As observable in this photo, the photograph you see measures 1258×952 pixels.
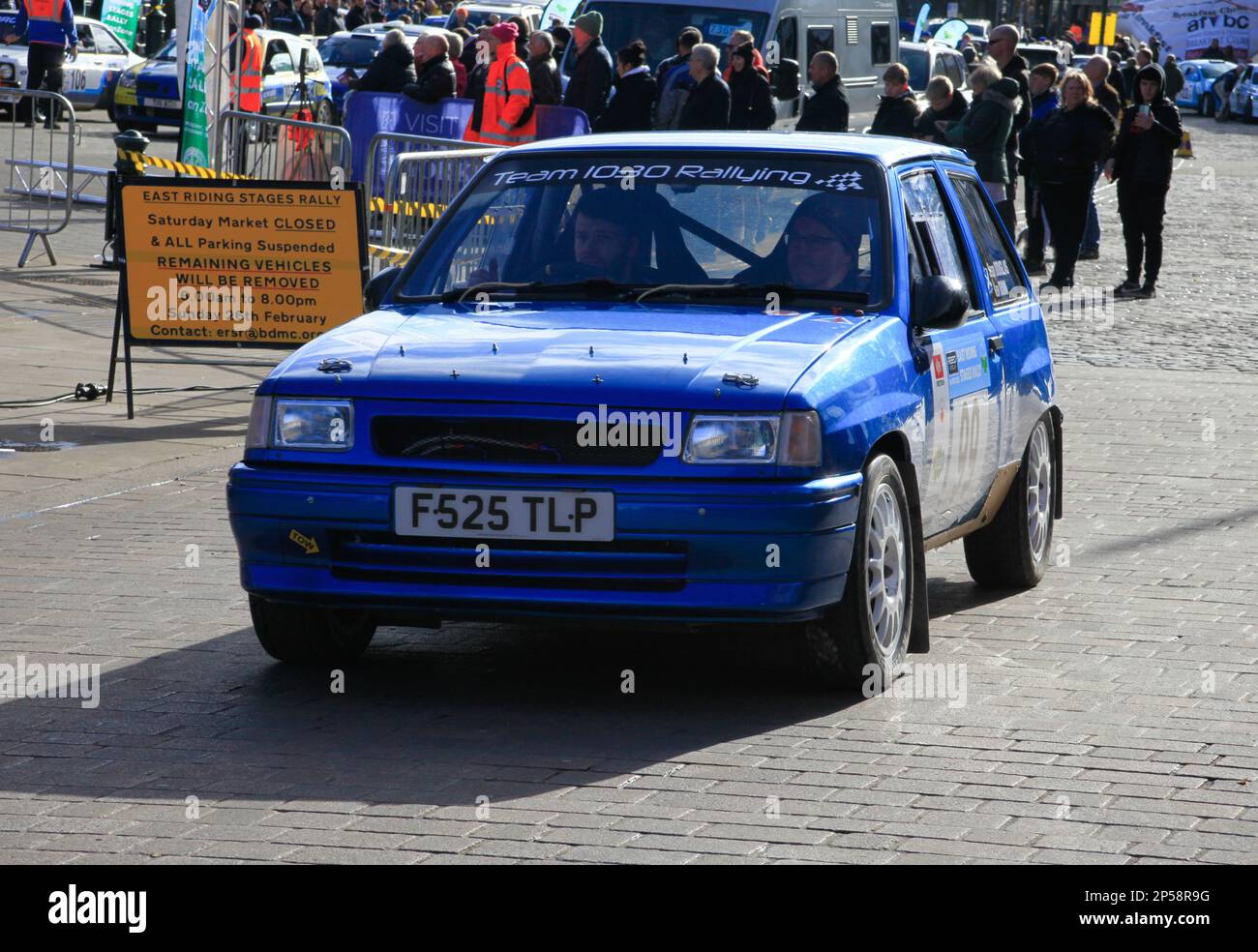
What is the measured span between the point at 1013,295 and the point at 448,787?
3.67 meters

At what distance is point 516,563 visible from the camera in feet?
19.4

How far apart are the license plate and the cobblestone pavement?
53 centimetres

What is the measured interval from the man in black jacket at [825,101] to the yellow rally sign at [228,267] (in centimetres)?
907

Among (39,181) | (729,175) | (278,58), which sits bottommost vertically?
(39,181)

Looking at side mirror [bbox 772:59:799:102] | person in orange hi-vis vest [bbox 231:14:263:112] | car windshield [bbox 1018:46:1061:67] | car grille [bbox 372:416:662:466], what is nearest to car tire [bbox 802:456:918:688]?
car grille [bbox 372:416:662:466]

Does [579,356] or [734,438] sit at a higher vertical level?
[579,356]

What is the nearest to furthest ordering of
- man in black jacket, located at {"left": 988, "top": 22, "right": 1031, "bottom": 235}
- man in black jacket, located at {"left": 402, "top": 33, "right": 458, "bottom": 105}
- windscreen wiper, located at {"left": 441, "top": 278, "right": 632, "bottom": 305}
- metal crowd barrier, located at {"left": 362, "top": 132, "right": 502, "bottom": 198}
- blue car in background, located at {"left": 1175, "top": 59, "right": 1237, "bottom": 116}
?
windscreen wiper, located at {"left": 441, "top": 278, "right": 632, "bottom": 305} → metal crowd barrier, located at {"left": 362, "top": 132, "right": 502, "bottom": 198} → man in black jacket, located at {"left": 988, "top": 22, "right": 1031, "bottom": 235} → man in black jacket, located at {"left": 402, "top": 33, "right": 458, "bottom": 105} → blue car in background, located at {"left": 1175, "top": 59, "right": 1237, "bottom": 116}

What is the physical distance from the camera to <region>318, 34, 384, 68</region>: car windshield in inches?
1441

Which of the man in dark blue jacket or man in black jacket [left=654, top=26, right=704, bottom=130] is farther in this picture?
the man in dark blue jacket

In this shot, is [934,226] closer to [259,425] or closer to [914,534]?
[914,534]

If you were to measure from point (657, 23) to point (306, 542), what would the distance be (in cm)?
2018

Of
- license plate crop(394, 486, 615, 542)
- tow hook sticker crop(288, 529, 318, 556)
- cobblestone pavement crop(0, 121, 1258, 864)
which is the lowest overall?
cobblestone pavement crop(0, 121, 1258, 864)

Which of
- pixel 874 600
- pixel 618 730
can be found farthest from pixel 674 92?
pixel 618 730

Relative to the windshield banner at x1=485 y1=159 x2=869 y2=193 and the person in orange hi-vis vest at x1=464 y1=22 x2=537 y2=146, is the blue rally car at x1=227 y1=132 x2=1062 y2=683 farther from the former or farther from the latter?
the person in orange hi-vis vest at x1=464 y1=22 x2=537 y2=146
